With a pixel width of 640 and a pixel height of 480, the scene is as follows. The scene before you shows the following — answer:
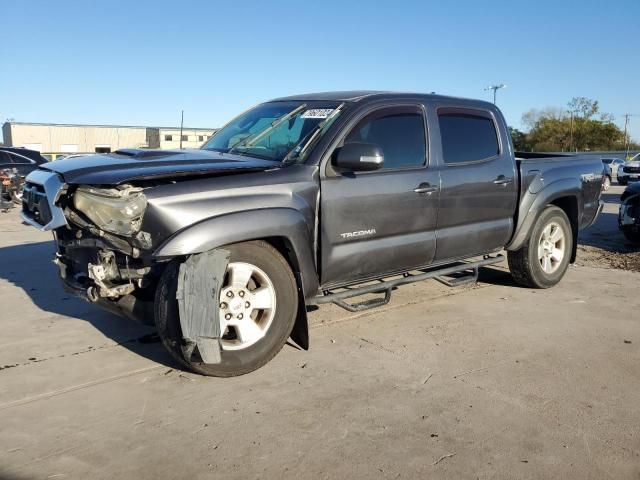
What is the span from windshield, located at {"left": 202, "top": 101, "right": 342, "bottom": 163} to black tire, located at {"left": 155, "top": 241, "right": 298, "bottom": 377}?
0.83 m

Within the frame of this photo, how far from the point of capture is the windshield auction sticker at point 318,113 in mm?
4464

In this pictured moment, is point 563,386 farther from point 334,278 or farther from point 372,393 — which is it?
point 334,278

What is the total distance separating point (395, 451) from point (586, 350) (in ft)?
7.29

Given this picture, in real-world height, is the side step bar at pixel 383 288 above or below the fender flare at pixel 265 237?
below

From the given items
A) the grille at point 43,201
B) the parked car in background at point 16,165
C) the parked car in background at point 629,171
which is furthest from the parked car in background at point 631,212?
the parked car in background at point 629,171

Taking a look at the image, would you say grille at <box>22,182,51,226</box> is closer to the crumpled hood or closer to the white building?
the crumpled hood

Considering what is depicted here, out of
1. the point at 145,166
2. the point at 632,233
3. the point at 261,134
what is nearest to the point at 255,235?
the point at 145,166

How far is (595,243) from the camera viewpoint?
31.0 feet

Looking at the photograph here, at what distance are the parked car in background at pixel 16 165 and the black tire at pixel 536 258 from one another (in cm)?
1324

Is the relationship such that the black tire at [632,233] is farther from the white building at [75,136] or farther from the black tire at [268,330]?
the white building at [75,136]

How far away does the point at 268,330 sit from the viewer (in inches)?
147

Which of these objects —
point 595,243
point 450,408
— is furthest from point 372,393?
point 595,243

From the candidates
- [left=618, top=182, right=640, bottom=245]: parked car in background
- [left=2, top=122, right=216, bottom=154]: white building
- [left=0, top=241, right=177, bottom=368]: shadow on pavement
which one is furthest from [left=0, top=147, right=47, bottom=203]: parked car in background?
[left=2, top=122, right=216, bottom=154]: white building

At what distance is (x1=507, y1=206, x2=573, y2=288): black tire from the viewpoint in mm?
5887
